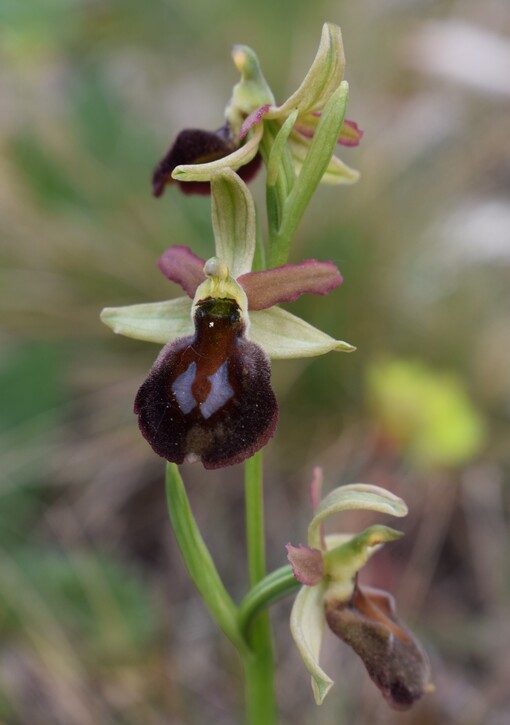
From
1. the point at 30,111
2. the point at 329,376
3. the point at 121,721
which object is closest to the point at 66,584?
the point at 121,721

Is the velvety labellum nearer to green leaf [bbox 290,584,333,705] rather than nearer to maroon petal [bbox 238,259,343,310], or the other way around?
maroon petal [bbox 238,259,343,310]

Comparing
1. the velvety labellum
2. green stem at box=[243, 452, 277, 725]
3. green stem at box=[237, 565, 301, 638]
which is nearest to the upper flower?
the velvety labellum

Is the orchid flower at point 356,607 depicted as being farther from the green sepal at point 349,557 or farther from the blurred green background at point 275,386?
the blurred green background at point 275,386

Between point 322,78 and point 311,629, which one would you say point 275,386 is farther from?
point 322,78

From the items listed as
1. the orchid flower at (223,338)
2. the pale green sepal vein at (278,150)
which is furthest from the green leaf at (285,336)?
the pale green sepal vein at (278,150)

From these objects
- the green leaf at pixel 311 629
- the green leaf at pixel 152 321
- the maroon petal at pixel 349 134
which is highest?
the maroon petal at pixel 349 134

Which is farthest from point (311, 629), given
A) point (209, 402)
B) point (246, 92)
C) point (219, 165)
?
point (246, 92)
